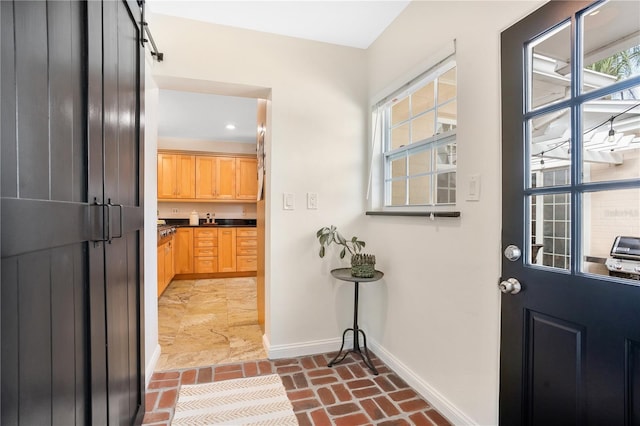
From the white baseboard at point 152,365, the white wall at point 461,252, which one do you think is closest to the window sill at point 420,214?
the white wall at point 461,252

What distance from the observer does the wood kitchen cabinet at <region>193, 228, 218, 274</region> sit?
5.37m

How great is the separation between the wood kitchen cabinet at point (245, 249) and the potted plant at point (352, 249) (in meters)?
3.47

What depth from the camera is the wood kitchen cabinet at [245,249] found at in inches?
220

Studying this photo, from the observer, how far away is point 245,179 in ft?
19.4

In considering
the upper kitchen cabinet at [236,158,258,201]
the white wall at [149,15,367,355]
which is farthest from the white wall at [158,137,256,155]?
the white wall at [149,15,367,355]

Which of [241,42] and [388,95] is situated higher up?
[241,42]

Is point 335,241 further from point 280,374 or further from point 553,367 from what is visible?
point 553,367

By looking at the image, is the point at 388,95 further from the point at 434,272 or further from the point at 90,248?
the point at 90,248

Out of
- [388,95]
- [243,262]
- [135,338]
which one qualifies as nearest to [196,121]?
[243,262]

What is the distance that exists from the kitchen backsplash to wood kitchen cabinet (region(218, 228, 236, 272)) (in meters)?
0.73

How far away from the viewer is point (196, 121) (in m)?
4.70

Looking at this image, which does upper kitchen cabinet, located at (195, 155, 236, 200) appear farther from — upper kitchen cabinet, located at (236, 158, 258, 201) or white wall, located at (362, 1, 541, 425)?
white wall, located at (362, 1, 541, 425)

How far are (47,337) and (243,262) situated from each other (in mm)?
5010

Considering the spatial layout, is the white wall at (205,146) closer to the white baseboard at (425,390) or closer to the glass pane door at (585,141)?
the white baseboard at (425,390)
